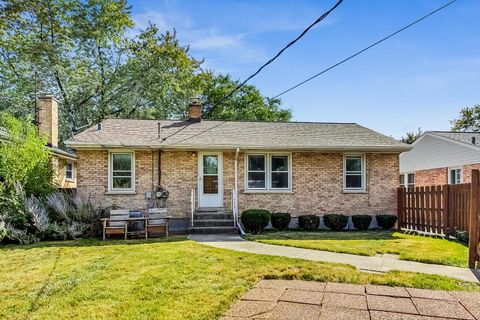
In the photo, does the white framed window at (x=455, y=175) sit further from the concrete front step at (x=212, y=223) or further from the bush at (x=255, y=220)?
the concrete front step at (x=212, y=223)

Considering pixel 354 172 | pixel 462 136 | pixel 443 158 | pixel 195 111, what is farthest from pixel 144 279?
pixel 462 136

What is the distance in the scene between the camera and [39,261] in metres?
7.73

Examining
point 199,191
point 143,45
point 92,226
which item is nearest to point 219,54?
point 199,191

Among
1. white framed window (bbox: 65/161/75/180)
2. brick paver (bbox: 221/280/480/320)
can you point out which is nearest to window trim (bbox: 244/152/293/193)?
brick paver (bbox: 221/280/480/320)

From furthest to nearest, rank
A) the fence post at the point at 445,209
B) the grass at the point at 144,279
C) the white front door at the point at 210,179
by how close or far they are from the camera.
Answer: the white front door at the point at 210,179, the fence post at the point at 445,209, the grass at the point at 144,279

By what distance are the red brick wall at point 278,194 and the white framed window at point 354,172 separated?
0.63 feet

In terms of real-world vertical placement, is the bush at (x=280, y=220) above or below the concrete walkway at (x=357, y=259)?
above

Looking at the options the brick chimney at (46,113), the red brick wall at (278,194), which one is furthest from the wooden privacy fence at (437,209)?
the brick chimney at (46,113)

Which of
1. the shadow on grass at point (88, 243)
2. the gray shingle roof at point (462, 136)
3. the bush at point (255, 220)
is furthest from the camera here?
the gray shingle roof at point (462, 136)

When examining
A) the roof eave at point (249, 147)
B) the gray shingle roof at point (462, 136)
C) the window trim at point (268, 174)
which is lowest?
the window trim at point (268, 174)

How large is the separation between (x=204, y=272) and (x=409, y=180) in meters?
21.9

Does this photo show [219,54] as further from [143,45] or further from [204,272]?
[143,45]

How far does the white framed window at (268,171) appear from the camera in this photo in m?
14.0

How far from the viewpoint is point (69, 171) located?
19.7m
